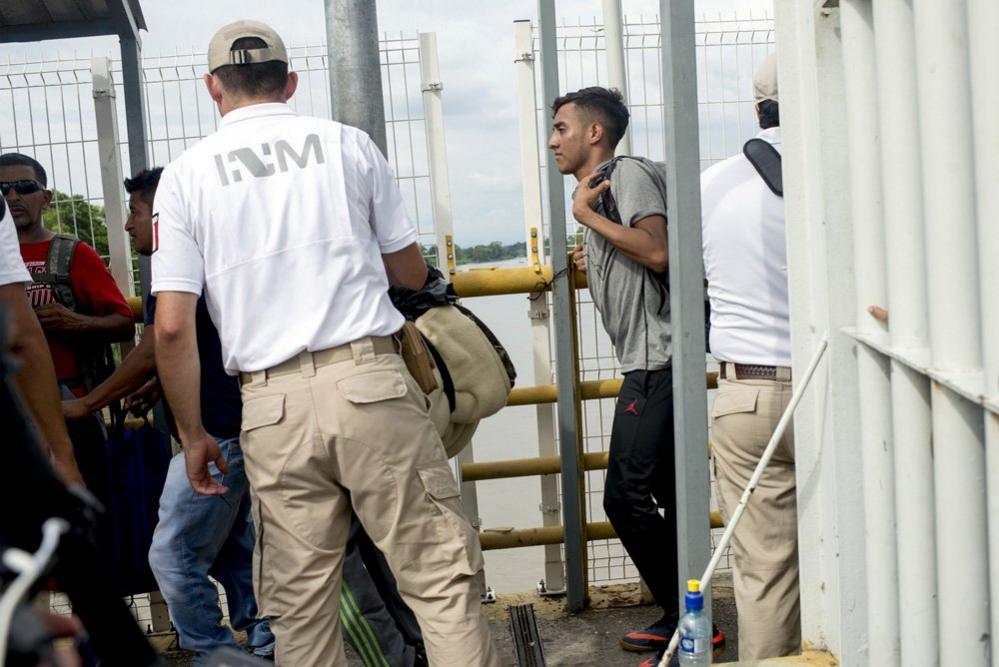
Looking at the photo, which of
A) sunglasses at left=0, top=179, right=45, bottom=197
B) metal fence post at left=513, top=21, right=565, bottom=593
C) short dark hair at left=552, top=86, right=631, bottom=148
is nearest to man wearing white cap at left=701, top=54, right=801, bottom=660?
short dark hair at left=552, top=86, right=631, bottom=148

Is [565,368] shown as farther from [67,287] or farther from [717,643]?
[67,287]

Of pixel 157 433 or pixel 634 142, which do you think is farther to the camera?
pixel 634 142

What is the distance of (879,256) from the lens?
96.4 inches

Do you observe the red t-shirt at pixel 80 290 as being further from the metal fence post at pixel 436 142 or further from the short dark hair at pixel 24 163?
the metal fence post at pixel 436 142

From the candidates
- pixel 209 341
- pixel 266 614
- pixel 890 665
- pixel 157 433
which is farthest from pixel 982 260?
pixel 157 433

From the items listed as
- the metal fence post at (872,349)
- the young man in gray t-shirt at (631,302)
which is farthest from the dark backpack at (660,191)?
the metal fence post at (872,349)

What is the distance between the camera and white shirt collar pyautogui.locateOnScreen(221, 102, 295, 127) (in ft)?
10.5

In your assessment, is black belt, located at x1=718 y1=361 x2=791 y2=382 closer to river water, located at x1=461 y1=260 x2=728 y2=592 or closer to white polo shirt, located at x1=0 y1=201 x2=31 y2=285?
river water, located at x1=461 y1=260 x2=728 y2=592

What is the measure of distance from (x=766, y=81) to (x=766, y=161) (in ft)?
1.15

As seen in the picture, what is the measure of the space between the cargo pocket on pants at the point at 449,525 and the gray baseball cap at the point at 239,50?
1247mm

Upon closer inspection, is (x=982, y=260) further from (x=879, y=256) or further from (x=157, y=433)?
(x=157, y=433)

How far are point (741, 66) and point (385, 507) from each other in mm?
2743

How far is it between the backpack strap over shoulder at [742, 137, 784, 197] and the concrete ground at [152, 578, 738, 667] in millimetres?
1925

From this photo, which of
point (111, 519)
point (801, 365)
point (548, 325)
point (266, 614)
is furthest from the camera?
point (548, 325)
